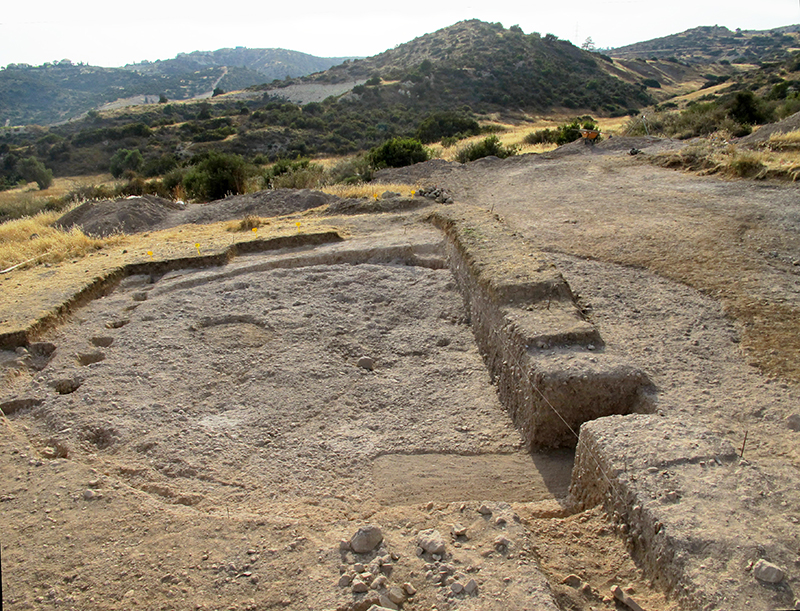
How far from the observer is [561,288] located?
5.04 metres

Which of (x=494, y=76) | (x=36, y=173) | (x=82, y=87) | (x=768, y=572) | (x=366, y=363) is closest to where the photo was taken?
(x=768, y=572)

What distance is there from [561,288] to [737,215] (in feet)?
15.2

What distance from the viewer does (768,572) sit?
7.02 ft

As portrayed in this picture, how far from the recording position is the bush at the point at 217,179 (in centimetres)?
1556

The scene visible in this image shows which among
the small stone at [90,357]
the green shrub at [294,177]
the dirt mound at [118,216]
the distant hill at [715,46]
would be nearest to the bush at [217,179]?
the green shrub at [294,177]

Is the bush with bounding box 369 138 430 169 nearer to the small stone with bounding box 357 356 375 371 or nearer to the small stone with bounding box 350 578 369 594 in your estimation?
the small stone with bounding box 357 356 375 371

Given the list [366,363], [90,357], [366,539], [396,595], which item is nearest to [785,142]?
[366,363]

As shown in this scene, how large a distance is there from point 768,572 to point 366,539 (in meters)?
1.76

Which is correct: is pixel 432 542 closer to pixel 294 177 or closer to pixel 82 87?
pixel 294 177

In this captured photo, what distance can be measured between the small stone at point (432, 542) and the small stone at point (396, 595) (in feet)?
0.91

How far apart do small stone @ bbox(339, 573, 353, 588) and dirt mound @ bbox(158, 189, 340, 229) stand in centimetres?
1000

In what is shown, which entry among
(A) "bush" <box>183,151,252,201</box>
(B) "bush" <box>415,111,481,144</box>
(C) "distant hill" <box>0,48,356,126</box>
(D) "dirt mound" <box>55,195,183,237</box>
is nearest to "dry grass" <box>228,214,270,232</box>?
(D) "dirt mound" <box>55,195,183,237</box>

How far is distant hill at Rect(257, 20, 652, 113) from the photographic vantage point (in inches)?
1679

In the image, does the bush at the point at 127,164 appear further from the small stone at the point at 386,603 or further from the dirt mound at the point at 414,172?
the small stone at the point at 386,603
